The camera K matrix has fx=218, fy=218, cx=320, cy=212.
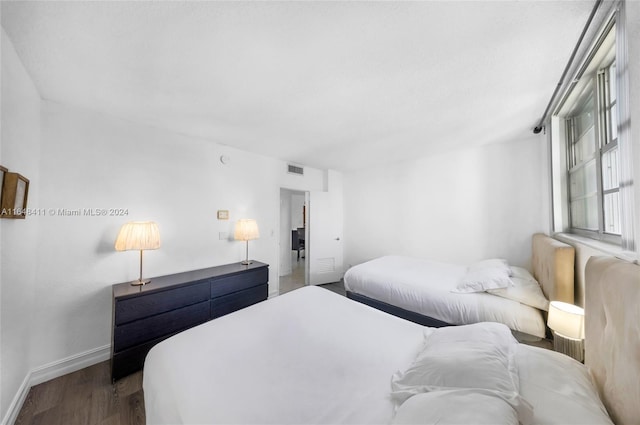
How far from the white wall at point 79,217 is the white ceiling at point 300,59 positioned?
0.88 feet

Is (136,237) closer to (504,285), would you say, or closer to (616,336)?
(616,336)

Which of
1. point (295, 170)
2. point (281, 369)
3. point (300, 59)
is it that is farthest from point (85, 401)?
point (295, 170)

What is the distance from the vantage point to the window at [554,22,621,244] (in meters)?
1.52

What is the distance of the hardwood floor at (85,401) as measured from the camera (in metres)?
1.50

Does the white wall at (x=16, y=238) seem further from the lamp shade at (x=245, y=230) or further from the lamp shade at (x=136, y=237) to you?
the lamp shade at (x=245, y=230)

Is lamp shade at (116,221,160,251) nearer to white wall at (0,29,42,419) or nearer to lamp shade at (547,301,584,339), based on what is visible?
white wall at (0,29,42,419)

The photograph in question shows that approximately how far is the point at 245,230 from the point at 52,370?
80.0 inches

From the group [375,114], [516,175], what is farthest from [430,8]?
[516,175]

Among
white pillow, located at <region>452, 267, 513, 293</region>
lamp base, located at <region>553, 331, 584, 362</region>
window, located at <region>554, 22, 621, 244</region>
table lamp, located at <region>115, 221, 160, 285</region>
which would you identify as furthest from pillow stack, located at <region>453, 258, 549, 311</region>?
table lamp, located at <region>115, 221, 160, 285</region>

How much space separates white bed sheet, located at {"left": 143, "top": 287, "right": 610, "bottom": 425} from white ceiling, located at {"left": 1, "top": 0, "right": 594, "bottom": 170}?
5.80ft

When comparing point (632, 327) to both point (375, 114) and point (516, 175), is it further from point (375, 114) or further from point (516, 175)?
point (516, 175)

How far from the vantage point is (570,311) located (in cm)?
143

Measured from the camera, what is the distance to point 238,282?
2.71 m

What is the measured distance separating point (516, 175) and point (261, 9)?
357 centimetres
